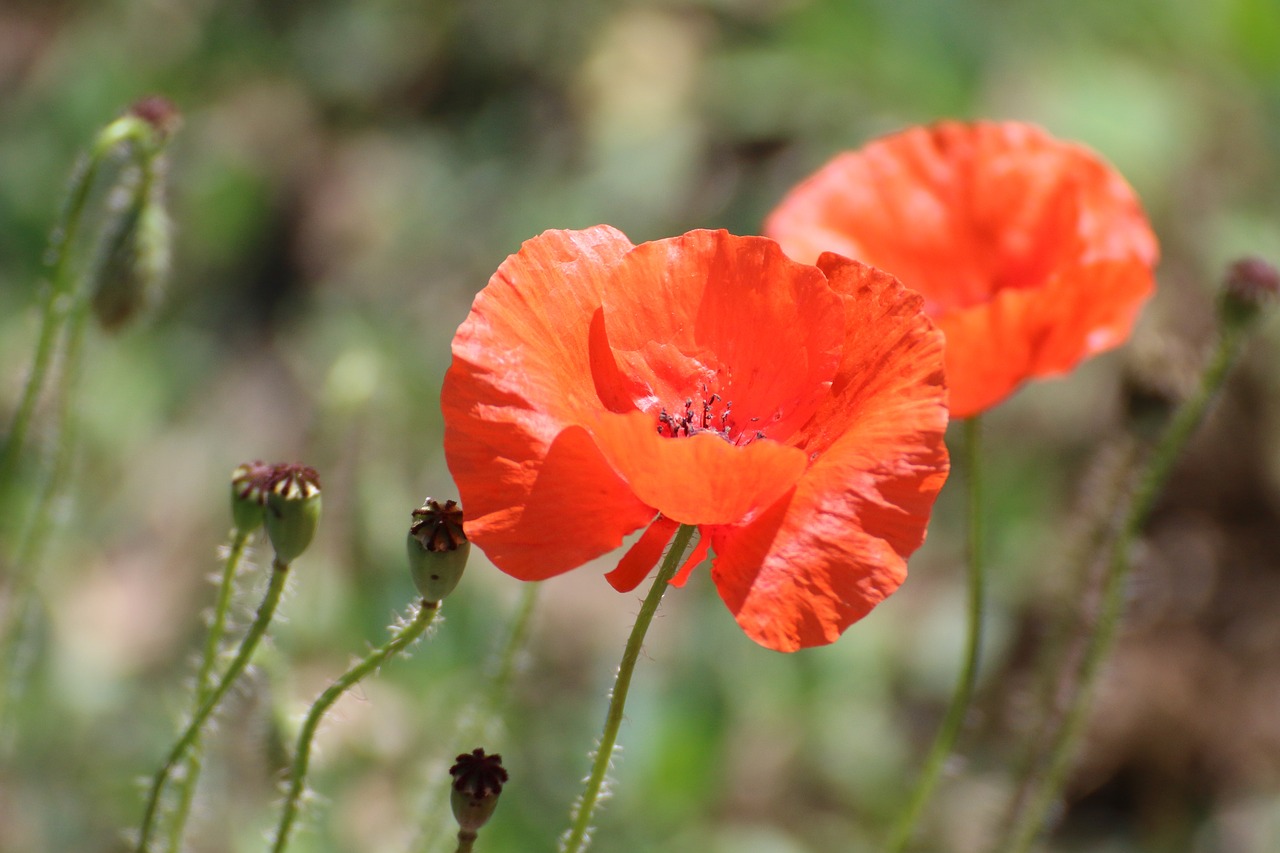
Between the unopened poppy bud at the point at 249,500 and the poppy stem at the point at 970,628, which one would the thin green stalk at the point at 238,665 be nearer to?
the unopened poppy bud at the point at 249,500

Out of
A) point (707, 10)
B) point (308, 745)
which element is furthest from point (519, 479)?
point (707, 10)

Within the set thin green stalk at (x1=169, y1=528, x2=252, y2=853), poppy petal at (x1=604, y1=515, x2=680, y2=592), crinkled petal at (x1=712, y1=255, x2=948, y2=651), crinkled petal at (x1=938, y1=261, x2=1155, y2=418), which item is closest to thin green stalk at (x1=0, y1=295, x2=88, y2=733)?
thin green stalk at (x1=169, y1=528, x2=252, y2=853)

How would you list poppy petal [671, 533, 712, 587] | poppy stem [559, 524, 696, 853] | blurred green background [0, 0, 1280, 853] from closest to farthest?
poppy stem [559, 524, 696, 853]
poppy petal [671, 533, 712, 587]
blurred green background [0, 0, 1280, 853]

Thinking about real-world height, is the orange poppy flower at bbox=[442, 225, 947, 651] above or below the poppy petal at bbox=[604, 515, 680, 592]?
above

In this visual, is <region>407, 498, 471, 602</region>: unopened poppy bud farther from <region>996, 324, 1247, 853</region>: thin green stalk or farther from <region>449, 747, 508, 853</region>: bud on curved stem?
<region>996, 324, 1247, 853</region>: thin green stalk

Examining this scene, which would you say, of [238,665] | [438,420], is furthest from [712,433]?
[438,420]

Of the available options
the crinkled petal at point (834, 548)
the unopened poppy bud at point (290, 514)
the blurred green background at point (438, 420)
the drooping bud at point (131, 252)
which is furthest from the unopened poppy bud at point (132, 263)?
the crinkled petal at point (834, 548)

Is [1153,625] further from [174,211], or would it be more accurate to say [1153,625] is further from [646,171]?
[174,211]

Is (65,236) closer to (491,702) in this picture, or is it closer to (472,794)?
(491,702)
